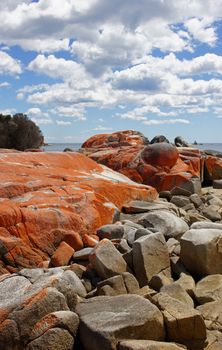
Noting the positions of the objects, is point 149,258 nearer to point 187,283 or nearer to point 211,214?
point 187,283

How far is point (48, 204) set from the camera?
312 inches

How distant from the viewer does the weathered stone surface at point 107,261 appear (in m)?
6.52

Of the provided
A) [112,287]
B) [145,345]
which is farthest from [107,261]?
[145,345]

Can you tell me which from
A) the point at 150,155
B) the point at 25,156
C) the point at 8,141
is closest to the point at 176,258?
the point at 25,156

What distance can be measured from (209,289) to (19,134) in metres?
24.8

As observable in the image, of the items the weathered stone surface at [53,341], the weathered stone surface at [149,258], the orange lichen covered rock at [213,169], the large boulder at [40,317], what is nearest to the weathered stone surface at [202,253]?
the weathered stone surface at [149,258]

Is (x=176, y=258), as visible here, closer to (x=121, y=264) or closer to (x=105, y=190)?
(x=121, y=264)

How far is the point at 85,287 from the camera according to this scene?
641 centimetres

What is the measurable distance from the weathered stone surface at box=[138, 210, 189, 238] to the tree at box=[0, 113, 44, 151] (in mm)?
21615

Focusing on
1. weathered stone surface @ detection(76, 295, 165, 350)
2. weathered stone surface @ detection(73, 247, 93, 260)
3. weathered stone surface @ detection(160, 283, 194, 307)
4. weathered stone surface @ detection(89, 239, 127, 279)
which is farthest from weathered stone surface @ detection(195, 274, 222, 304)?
weathered stone surface @ detection(73, 247, 93, 260)

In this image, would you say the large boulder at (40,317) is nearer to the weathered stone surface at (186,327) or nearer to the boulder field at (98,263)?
the boulder field at (98,263)

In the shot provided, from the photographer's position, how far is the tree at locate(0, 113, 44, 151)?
29.4m

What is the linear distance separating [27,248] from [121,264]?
4.99 ft

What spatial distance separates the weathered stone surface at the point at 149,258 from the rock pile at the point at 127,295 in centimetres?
1
